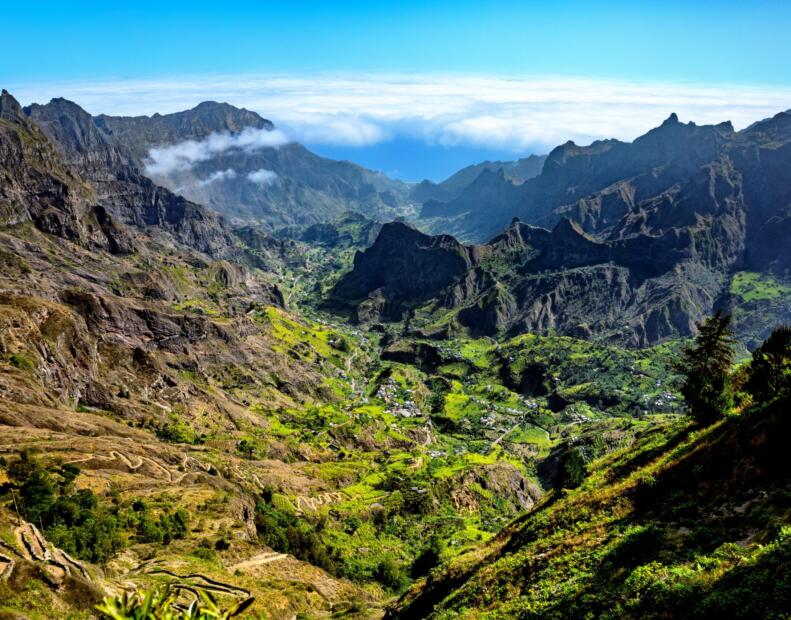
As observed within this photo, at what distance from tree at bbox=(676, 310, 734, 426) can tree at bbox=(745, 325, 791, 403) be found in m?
4.12

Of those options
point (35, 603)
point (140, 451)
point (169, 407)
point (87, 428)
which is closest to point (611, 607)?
point (35, 603)

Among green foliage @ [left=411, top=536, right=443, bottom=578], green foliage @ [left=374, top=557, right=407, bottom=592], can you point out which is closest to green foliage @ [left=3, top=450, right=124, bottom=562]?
green foliage @ [left=374, top=557, right=407, bottom=592]

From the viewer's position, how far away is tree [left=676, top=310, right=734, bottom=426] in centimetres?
5100

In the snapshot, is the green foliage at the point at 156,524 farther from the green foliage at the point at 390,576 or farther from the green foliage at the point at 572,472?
the green foliage at the point at 572,472

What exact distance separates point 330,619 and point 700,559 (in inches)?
1959

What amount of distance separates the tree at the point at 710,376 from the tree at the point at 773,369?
4122mm

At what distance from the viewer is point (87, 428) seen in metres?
97.2

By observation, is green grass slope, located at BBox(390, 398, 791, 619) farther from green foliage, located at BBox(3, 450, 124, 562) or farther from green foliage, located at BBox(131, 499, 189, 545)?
green foliage, located at BBox(3, 450, 124, 562)

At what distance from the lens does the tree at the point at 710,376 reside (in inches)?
2008

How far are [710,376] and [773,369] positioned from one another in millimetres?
13150

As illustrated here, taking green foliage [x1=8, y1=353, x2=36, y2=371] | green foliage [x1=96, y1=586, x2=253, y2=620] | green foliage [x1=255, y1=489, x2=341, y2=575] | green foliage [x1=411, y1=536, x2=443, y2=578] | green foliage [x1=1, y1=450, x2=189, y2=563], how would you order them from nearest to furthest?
1. green foliage [x1=96, y1=586, x2=253, y2=620]
2. green foliage [x1=1, y1=450, x2=189, y2=563]
3. green foliage [x1=255, y1=489, x2=341, y2=575]
4. green foliage [x1=411, y1=536, x2=443, y2=578]
5. green foliage [x1=8, y1=353, x2=36, y2=371]

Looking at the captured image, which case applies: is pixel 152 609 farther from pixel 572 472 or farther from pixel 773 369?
pixel 572 472

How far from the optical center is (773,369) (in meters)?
43.0

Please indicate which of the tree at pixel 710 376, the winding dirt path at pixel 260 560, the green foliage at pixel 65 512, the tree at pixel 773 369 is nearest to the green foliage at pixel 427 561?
the winding dirt path at pixel 260 560
